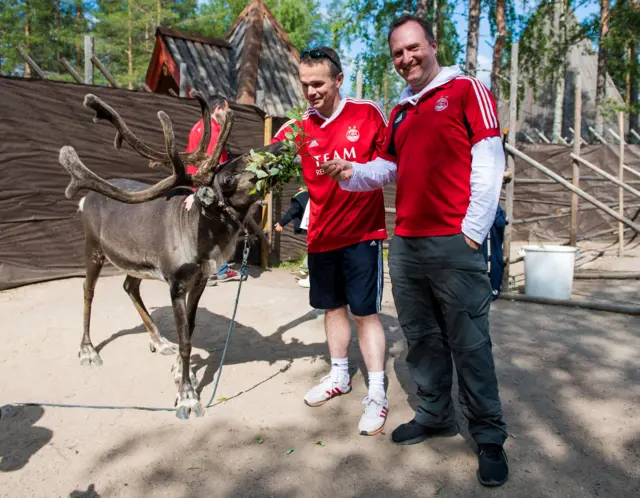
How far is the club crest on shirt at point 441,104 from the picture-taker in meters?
2.57

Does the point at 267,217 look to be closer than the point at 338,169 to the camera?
No

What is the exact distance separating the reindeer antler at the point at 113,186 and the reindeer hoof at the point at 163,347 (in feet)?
5.38

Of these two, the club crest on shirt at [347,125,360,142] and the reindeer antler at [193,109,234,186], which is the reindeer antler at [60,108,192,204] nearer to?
the reindeer antler at [193,109,234,186]

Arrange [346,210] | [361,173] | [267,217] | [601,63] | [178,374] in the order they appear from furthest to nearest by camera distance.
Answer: [601,63], [267,217], [178,374], [346,210], [361,173]

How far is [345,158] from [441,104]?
80 centimetres

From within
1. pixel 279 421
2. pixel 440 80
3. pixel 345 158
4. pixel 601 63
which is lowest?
pixel 279 421

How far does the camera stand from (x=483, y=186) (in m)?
2.46

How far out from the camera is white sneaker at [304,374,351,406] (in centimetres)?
361

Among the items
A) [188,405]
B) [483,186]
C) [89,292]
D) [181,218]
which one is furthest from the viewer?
[89,292]

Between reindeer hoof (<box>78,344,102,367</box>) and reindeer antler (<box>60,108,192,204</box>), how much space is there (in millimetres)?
1698

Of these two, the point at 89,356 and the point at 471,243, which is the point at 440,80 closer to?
the point at 471,243

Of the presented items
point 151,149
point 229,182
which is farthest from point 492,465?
point 151,149

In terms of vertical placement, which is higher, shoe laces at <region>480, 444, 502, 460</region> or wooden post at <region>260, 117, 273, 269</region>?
wooden post at <region>260, 117, 273, 269</region>

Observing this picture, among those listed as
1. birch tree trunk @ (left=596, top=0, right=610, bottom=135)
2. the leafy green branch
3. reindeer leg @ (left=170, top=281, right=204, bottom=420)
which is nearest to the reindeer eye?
the leafy green branch
